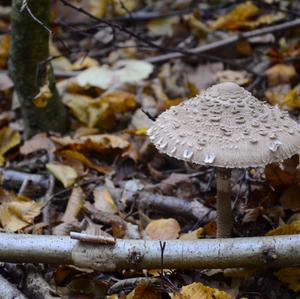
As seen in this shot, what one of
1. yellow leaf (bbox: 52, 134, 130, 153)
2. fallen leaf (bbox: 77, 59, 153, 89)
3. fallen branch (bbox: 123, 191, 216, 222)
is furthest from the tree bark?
fallen branch (bbox: 123, 191, 216, 222)

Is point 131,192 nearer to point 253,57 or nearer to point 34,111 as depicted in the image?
point 34,111

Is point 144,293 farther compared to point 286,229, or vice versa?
point 286,229

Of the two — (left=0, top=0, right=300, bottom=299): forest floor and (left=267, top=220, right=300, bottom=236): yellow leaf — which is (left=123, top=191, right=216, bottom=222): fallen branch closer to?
(left=0, top=0, right=300, bottom=299): forest floor

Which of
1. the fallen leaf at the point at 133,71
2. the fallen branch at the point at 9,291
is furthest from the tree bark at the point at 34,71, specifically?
the fallen branch at the point at 9,291

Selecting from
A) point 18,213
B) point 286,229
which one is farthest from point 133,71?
point 286,229

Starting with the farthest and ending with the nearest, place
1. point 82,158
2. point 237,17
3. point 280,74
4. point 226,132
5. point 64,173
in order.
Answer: point 237,17 → point 280,74 → point 82,158 → point 64,173 → point 226,132

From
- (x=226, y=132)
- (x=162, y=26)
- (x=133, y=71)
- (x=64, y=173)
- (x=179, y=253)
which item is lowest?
(x=64, y=173)

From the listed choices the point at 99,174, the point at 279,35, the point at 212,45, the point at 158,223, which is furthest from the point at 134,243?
the point at 279,35

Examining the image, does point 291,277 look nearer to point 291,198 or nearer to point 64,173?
point 291,198
